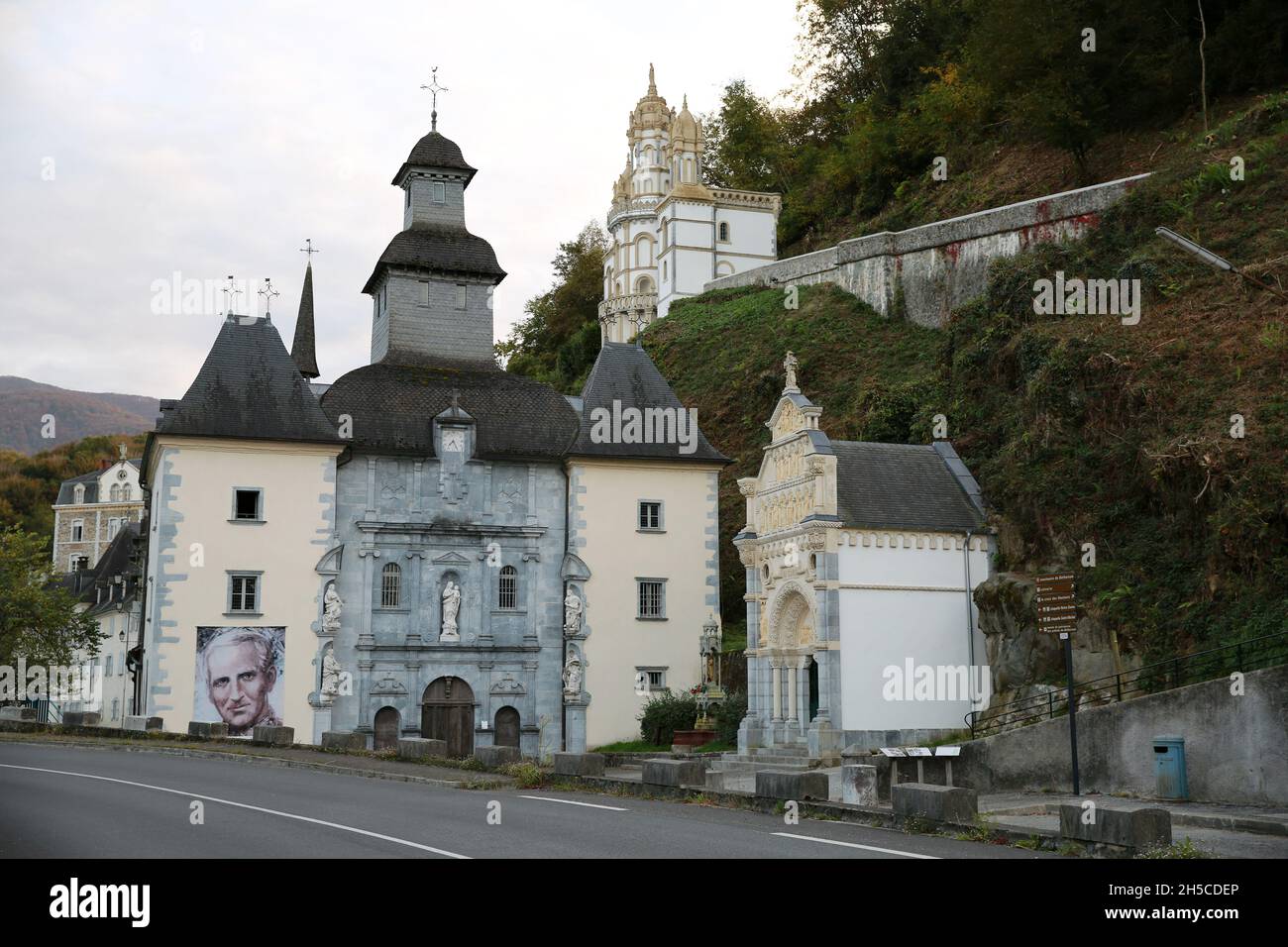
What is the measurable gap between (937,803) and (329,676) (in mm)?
25719

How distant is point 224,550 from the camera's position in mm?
37219

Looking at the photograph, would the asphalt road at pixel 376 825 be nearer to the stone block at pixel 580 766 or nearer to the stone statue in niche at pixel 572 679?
the stone block at pixel 580 766

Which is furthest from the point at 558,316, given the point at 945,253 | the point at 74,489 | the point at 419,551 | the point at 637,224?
the point at 419,551

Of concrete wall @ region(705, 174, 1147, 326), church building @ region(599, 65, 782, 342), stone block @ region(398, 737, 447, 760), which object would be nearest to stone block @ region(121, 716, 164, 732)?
stone block @ region(398, 737, 447, 760)

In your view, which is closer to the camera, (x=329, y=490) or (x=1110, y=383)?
(x=1110, y=383)

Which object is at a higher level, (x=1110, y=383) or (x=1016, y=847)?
(x=1110, y=383)

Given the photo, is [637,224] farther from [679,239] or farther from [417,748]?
[417,748]

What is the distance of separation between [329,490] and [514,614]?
6611mm

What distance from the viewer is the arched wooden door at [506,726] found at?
39594 millimetres

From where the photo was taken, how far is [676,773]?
19.0 m

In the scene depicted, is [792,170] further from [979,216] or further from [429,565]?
[429,565]

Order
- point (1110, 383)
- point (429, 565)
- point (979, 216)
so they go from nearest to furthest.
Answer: point (1110, 383) < point (429, 565) < point (979, 216)

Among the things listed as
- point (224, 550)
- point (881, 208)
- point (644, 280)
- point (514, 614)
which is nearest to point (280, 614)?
point (224, 550)

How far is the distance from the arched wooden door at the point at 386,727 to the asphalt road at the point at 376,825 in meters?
17.2
